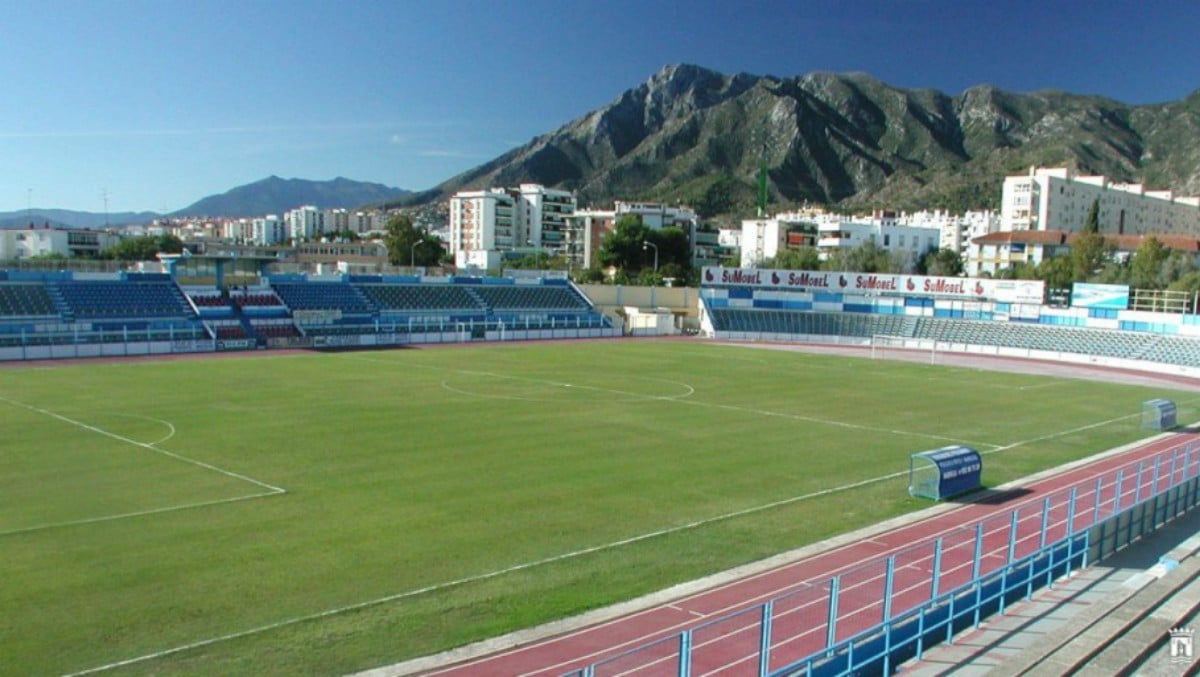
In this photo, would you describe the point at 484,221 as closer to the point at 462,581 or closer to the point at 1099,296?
the point at 1099,296

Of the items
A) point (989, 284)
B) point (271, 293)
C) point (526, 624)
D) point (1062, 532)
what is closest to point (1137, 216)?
point (989, 284)

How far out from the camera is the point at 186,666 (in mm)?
11656

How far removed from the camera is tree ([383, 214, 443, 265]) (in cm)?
13762

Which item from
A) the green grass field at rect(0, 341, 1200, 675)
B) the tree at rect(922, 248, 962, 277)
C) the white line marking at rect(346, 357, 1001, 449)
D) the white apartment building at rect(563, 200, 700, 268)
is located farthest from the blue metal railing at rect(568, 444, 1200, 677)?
Result: the white apartment building at rect(563, 200, 700, 268)

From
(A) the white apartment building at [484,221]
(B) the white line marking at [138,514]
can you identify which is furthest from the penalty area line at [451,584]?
(A) the white apartment building at [484,221]

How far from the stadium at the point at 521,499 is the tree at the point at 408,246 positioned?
80996 mm

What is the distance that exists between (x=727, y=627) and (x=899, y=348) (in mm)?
65295

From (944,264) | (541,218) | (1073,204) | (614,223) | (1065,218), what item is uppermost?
(1073,204)

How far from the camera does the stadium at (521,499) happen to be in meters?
12.6

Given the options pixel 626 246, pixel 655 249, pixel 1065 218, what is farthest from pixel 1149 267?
pixel 626 246

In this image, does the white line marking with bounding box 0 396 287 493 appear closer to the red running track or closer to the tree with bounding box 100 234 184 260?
the red running track

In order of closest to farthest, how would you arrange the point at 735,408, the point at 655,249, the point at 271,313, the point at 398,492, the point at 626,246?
the point at 398,492 < the point at 735,408 < the point at 271,313 < the point at 655,249 < the point at 626,246

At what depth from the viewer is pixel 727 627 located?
43.0 ft

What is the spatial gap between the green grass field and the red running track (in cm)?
89
